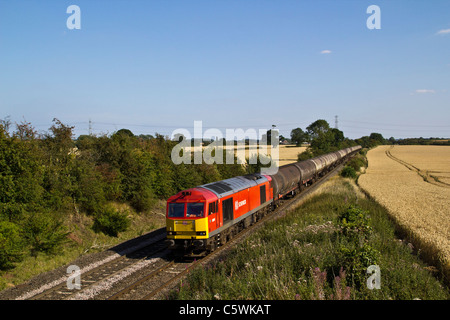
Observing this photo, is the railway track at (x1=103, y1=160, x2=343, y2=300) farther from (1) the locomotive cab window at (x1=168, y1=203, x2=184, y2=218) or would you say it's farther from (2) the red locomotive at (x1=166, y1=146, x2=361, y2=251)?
(1) the locomotive cab window at (x1=168, y1=203, x2=184, y2=218)

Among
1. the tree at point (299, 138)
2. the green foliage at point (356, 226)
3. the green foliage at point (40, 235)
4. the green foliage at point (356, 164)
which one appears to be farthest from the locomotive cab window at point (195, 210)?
the tree at point (299, 138)

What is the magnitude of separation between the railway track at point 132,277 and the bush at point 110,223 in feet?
7.75

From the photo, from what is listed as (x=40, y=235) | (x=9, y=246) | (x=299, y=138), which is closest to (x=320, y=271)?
(x=9, y=246)

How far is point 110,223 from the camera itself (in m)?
19.9

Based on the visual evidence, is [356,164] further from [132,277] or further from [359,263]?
[359,263]

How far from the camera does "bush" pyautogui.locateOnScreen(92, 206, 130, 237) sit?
19.9 meters

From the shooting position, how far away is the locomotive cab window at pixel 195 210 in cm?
1532

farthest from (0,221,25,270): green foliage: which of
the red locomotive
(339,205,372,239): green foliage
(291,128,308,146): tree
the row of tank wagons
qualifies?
(291,128,308,146): tree

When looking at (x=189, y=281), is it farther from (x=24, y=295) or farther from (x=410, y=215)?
(x=410, y=215)

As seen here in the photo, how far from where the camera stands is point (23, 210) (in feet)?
52.1

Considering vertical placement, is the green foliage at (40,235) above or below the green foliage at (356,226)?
below

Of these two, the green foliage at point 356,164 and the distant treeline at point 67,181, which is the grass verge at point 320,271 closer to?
the distant treeline at point 67,181
